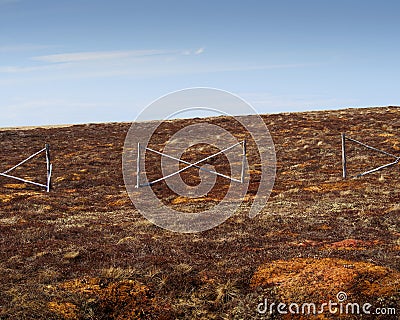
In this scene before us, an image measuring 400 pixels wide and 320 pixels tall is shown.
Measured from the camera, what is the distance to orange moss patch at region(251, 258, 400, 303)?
850cm

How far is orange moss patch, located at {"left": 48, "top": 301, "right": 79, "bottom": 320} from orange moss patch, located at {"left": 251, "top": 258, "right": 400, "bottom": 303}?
358 centimetres

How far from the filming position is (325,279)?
8906 millimetres

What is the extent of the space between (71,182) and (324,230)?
16700mm

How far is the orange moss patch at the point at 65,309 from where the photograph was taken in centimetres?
803

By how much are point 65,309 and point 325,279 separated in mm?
5116

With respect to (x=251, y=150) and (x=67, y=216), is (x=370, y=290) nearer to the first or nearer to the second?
(x=67, y=216)

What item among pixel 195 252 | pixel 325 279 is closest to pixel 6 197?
pixel 195 252

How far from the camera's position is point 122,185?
25328 millimetres

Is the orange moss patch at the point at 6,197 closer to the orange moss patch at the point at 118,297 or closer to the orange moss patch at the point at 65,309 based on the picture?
the orange moss patch at the point at 118,297

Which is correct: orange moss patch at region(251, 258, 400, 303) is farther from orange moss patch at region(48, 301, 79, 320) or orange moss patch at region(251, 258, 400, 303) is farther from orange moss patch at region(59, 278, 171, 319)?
orange moss patch at region(48, 301, 79, 320)

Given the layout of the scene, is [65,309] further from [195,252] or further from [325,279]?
[325,279]

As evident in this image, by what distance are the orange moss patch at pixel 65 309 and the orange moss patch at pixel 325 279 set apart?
358 centimetres

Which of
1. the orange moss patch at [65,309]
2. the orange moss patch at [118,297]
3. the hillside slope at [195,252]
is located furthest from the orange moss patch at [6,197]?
the orange moss patch at [65,309]

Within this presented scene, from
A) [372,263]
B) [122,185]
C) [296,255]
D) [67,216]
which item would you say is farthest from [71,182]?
[372,263]
